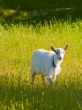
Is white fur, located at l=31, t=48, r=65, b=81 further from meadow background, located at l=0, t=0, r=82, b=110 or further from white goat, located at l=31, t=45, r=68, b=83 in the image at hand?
meadow background, located at l=0, t=0, r=82, b=110

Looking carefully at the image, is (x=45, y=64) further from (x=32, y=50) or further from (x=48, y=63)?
(x=32, y=50)

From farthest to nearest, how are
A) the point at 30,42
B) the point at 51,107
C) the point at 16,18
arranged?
1. the point at 16,18
2. the point at 30,42
3. the point at 51,107

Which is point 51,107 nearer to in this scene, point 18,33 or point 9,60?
point 9,60

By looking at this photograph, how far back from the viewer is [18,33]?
797 inches

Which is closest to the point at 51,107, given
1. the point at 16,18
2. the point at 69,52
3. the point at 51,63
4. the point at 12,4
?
the point at 51,63

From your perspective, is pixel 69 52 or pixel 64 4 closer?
pixel 69 52

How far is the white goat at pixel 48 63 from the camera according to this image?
12406mm

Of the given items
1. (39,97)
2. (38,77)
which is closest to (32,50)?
(38,77)

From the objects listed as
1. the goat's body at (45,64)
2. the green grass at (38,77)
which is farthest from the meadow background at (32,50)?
the goat's body at (45,64)

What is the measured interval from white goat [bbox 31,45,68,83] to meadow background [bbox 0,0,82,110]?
10.4 inches

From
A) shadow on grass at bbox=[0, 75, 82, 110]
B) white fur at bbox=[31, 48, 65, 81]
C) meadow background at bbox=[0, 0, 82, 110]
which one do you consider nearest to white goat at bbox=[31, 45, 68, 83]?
white fur at bbox=[31, 48, 65, 81]

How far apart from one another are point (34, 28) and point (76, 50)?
383 centimetres

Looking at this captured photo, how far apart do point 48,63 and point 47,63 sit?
0.08ft

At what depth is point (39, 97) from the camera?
962 cm
